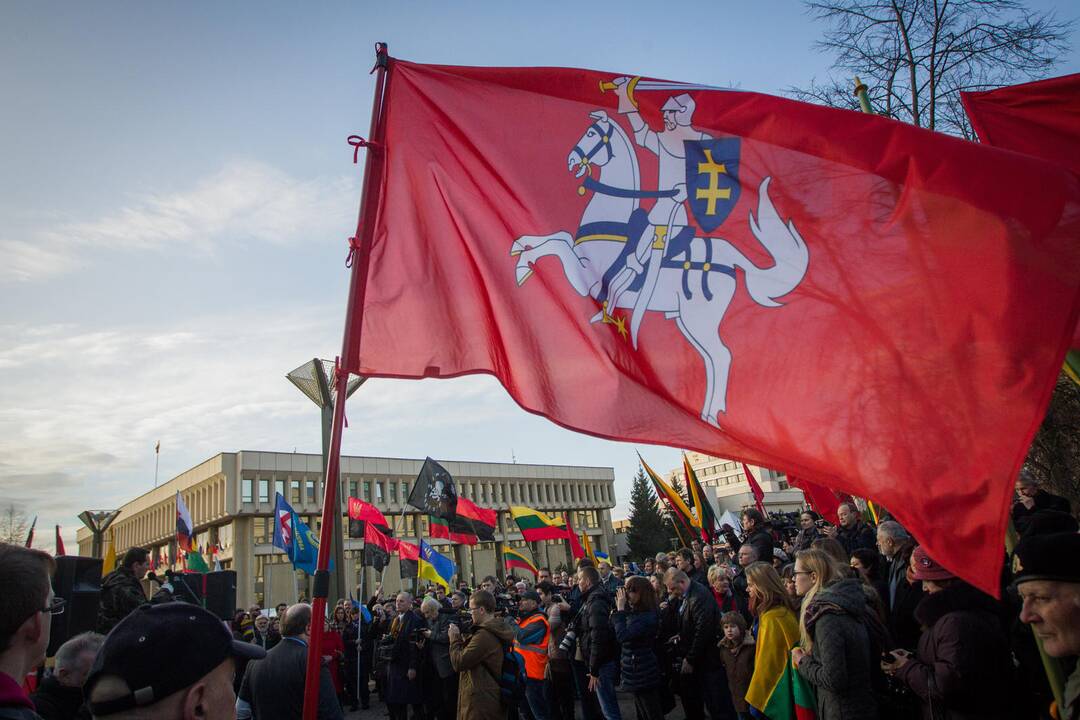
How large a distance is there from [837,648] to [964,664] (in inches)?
33.6

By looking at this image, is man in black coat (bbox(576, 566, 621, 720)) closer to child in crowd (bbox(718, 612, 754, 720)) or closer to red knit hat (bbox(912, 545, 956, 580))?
child in crowd (bbox(718, 612, 754, 720))

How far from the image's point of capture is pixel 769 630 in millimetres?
6012

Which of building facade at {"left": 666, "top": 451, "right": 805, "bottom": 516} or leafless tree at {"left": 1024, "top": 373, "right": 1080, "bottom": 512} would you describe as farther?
building facade at {"left": 666, "top": 451, "right": 805, "bottom": 516}

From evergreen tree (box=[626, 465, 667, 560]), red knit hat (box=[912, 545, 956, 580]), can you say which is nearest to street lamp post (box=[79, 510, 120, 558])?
red knit hat (box=[912, 545, 956, 580])

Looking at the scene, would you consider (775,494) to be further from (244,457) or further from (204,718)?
(204,718)

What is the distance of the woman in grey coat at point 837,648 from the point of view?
15.8ft

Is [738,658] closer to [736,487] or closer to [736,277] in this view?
[736,277]

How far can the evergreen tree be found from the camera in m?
80.4

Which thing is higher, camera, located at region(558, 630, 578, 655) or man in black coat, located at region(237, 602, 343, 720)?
man in black coat, located at region(237, 602, 343, 720)

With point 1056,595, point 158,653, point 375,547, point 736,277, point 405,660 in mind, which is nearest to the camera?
point 158,653

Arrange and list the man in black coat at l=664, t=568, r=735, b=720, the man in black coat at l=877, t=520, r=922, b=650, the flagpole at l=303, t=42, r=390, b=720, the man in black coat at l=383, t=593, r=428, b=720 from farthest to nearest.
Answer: the man in black coat at l=383, t=593, r=428, b=720 → the man in black coat at l=664, t=568, r=735, b=720 → the man in black coat at l=877, t=520, r=922, b=650 → the flagpole at l=303, t=42, r=390, b=720

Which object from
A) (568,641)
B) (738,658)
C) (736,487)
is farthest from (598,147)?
(736,487)

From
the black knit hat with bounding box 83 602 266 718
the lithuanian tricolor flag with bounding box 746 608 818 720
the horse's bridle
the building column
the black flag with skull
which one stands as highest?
the horse's bridle

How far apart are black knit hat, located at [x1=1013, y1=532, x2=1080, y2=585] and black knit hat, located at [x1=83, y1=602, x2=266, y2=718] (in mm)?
2929
